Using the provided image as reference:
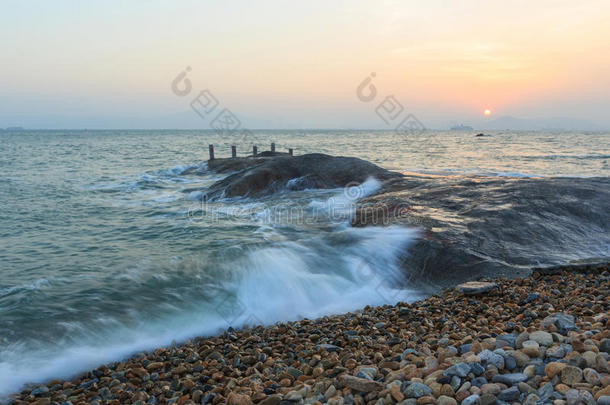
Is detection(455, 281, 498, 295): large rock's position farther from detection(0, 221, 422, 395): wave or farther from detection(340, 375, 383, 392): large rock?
detection(340, 375, 383, 392): large rock

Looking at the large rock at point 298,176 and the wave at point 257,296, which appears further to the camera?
the large rock at point 298,176

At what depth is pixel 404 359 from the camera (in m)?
3.71

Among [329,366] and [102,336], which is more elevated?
[329,366]

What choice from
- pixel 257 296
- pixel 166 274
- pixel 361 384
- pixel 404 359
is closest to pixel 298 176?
pixel 166 274

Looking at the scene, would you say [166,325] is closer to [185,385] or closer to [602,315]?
[185,385]

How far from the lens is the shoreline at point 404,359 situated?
2.89 m

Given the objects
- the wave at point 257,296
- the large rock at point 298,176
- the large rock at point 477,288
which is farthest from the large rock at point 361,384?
the large rock at point 298,176

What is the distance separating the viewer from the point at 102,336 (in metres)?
5.74

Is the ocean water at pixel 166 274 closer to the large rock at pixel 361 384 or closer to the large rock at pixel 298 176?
the large rock at pixel 298 176

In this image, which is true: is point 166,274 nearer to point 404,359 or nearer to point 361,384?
point 404,359

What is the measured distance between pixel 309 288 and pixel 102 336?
11.6ft

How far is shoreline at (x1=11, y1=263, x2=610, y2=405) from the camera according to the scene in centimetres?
289

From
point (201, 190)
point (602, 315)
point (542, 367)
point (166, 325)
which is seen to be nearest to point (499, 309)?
point (602, 315)

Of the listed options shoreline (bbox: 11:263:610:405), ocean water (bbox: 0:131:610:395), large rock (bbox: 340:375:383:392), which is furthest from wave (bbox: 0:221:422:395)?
large rock (bbox: 340:375:383:392)
